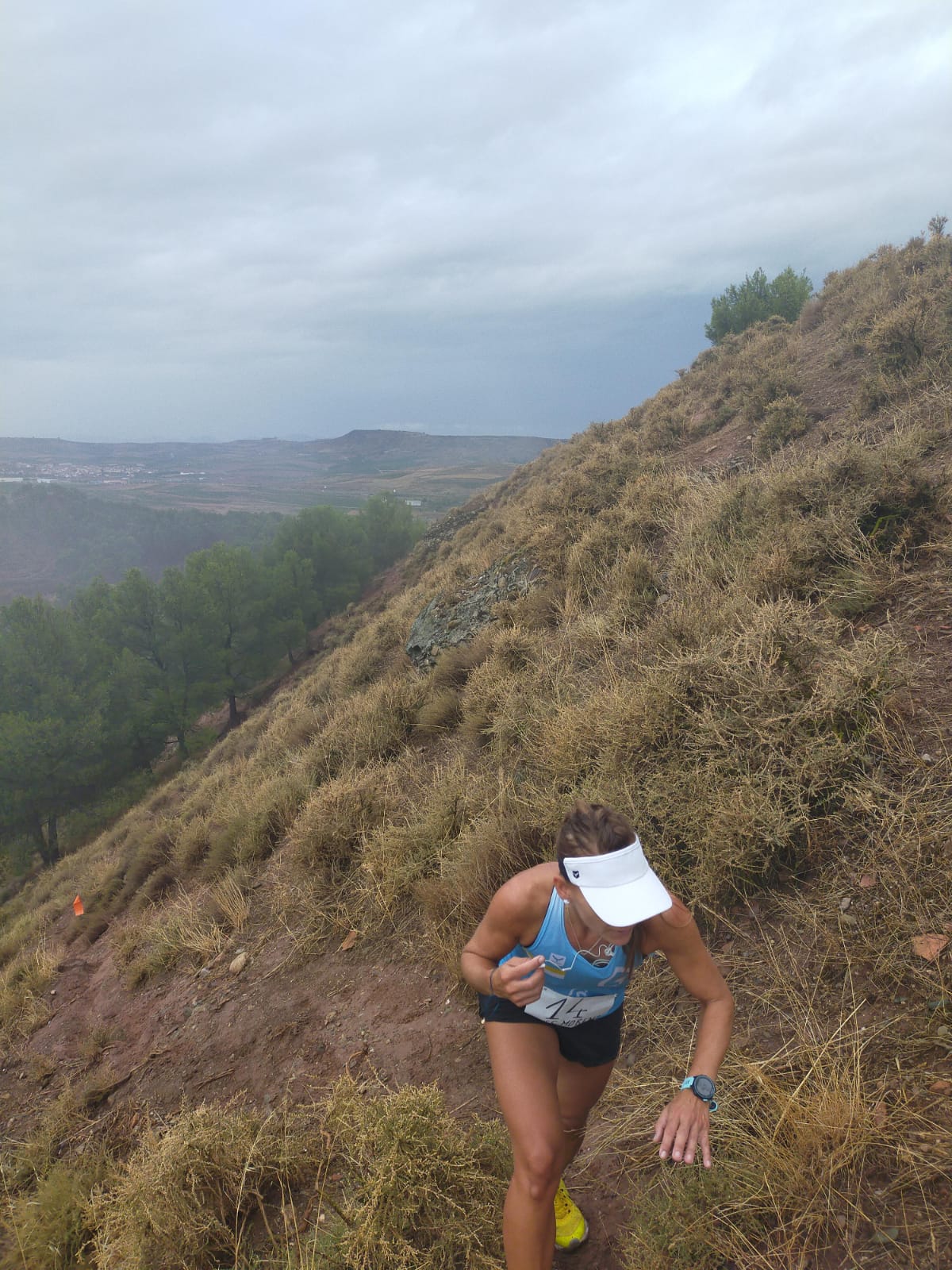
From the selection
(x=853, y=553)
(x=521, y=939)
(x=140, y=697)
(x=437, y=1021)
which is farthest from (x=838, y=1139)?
(x=140, y=697)

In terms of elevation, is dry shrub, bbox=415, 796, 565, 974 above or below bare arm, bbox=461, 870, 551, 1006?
below

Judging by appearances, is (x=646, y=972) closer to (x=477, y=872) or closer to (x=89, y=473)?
(x=477, y=872)

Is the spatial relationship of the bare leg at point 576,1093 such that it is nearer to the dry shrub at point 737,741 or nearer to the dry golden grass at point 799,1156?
the dry golden grass at point 799,1156

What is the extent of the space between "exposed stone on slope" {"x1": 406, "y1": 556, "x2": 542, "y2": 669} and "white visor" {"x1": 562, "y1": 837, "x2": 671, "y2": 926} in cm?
615

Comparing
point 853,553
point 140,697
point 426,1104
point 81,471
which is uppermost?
point 81,471

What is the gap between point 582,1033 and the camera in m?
2.14

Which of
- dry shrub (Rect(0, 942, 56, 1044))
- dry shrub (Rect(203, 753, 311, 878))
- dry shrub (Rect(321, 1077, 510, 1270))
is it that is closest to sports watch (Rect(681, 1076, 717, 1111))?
dry shrub (Rect(321, 1077, 510, 1270))

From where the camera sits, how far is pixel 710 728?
10.6 feet

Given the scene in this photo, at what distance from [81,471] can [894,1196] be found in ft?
664

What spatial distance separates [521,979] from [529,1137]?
470mm

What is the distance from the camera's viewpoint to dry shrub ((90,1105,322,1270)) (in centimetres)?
240

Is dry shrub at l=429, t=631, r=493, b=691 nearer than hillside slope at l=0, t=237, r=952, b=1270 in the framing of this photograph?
No

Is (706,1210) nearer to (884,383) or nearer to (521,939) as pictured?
(521,939)

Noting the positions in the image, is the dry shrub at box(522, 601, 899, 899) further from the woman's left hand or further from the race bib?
the woman's left hand
